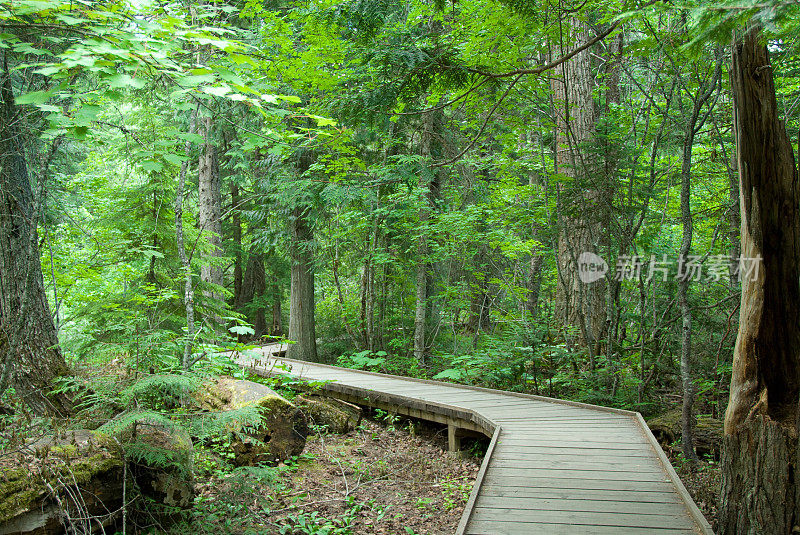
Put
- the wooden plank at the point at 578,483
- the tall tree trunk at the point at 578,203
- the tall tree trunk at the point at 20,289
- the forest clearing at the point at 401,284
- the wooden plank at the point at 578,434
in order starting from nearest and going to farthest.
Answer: the forest clearing at the point at 401,284 → the wooden plank at the point at 578,483 → the tall tree trunk at the point at 20,289 → the wooden plank at the point at 578,434 → the tall tree trunk at the point at 578,203

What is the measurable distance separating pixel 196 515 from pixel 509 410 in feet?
13.5

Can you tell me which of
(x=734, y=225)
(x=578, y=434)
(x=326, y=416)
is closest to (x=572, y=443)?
(x=578, y=434)

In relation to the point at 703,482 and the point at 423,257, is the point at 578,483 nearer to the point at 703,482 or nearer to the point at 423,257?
the point at 703,482

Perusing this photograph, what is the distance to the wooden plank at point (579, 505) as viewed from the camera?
375 cm

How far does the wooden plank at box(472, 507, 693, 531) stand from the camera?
3.53m

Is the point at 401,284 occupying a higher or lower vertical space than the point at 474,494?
higher

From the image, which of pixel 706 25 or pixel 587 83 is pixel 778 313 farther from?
pixel 587 83

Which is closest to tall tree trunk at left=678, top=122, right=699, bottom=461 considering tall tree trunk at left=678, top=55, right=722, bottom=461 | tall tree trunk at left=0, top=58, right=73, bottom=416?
tall tree trunk at left=678, top=55, right=722, bottom=461

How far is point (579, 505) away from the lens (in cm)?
389

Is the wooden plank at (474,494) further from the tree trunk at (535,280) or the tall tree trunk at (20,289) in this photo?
the tree trunk at (535,280)

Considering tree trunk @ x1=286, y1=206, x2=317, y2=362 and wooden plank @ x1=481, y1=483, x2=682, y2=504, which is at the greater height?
tree trunk @ x1=286, y1=206, x2=317, y2=362

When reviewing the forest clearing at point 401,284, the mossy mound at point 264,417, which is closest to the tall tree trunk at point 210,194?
the forest clearing at point 401,284

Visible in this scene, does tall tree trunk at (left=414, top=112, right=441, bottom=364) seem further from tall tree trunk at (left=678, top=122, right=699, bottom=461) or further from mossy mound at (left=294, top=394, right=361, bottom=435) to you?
tall tree trunk at (left=678, top=122, right=699, bottom=461)

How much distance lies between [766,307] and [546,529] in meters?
2.07
